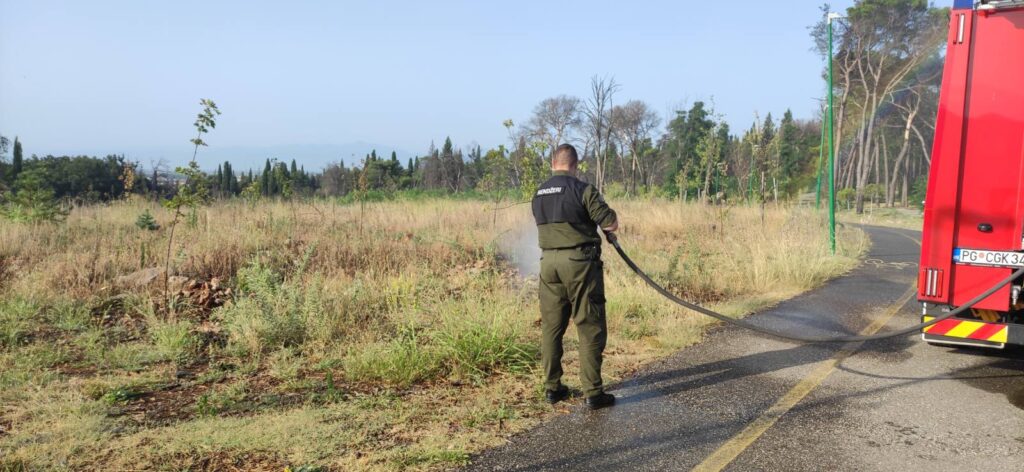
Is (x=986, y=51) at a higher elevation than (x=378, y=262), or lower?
higher

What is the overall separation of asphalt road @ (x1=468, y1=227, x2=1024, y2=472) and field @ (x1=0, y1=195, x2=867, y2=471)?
40 centimetres

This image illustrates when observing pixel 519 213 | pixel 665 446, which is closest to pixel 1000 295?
pixel 665 446

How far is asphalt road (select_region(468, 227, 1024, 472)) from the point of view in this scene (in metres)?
3.85

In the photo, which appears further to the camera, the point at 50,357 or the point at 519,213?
the point at 519,213

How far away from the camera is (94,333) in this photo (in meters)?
6.64

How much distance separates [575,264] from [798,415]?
1.91 metres

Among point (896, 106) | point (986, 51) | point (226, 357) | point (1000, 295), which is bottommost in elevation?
point (226, 357)

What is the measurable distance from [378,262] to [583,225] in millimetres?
6180

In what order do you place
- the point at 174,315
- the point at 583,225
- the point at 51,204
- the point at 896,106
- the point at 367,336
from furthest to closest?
the point at 896,106, the point at 51,204, the point at 174,315, the point at 367,336, the point at 583,225

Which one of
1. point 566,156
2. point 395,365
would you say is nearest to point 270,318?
point 395,365

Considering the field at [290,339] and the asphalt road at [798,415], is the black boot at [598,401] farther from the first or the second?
the field at [290,339]

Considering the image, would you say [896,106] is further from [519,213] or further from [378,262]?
[378,262]

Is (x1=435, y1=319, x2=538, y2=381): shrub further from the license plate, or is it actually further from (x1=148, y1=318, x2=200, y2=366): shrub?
the license plate

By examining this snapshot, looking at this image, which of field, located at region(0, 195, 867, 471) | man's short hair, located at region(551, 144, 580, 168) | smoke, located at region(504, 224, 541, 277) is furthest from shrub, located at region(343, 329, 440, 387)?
smoke, located at region(504, 224, 541, 277)
